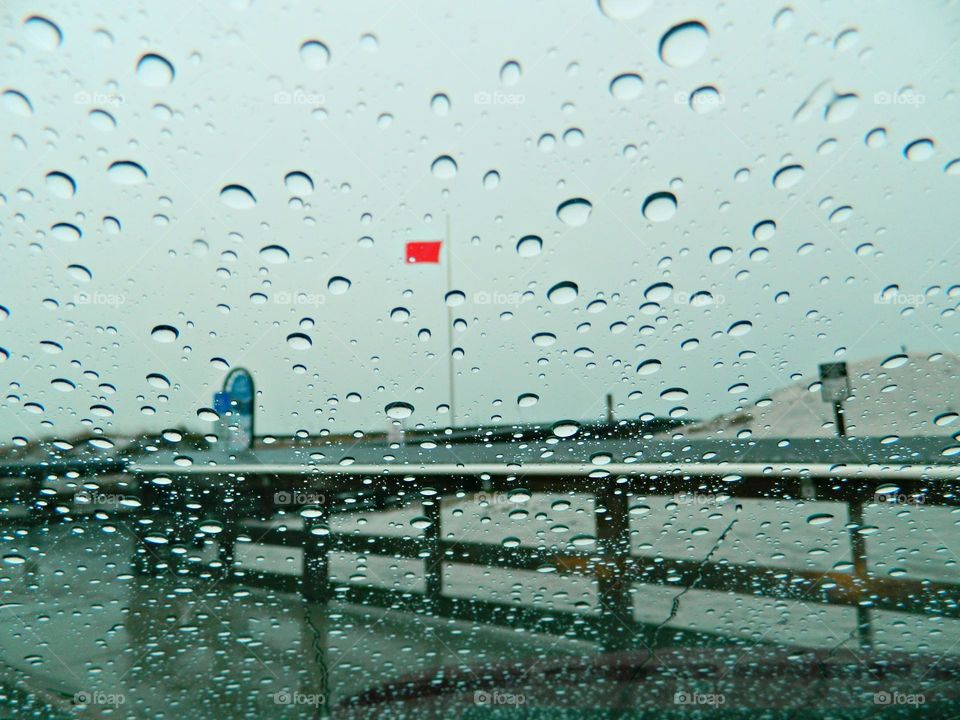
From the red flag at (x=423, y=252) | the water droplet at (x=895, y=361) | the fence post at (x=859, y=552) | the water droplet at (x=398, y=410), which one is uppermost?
the red flag at (x=423, y=252)

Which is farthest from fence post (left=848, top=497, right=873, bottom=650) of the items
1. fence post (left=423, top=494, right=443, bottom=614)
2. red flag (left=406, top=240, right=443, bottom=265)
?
red flag (left=406, top=240, right=443, bottom=265)

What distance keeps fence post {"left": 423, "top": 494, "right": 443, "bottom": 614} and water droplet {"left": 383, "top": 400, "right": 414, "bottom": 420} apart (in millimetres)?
339

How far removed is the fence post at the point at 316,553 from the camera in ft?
6.41

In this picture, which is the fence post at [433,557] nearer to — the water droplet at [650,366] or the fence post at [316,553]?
the fence post at [316,553]

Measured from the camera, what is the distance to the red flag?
A: 179 cm

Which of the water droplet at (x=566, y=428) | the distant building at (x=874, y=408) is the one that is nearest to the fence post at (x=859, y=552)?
the distant building at (x=874, y=408)

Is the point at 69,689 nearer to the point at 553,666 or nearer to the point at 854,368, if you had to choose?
the point at 553,666

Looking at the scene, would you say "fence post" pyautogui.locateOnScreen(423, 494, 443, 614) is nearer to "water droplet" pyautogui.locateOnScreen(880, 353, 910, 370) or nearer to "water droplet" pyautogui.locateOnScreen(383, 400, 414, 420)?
"water droplet" pyautogui.locateOnScreen(383, 400, 414, 420)

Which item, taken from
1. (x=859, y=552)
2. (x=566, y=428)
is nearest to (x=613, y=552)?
(x=566, y=428)

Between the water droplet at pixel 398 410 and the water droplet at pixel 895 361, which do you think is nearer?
the water droplet at pixel 398 410

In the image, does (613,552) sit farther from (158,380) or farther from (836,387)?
(158,380)

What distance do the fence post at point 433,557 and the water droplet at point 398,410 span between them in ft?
1.11

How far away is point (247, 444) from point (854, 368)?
2079mm

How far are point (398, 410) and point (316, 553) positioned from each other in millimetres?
606
